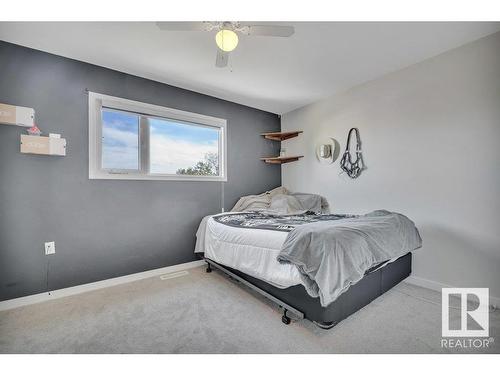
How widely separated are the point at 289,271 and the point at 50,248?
7.60ft

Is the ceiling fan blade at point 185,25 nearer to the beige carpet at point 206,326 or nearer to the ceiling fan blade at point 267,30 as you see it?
the ceiling fan blade at point 267,30

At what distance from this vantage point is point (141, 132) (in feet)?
9.30

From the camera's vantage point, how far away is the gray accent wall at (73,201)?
209 centimetres

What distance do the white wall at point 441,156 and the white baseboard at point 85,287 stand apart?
2.51 metres

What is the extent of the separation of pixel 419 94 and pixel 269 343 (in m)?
2.84

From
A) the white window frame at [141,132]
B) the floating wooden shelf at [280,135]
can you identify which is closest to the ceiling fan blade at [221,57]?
the white window frame at [141,132]

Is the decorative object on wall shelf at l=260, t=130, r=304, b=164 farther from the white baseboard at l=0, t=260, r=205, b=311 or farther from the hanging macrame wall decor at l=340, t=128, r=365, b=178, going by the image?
the white baseboard at l=0, t=260, r=205, b=311

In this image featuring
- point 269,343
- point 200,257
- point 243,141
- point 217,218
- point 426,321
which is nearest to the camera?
point 269,343

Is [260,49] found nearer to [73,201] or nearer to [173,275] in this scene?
[73,201]

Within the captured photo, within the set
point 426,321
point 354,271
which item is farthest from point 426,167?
point 354,271

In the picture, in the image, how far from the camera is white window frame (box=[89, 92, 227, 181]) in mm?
2471

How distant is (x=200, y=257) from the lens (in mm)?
3168
